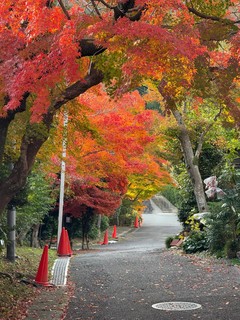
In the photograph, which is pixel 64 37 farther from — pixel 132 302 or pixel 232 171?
pixel 232 171

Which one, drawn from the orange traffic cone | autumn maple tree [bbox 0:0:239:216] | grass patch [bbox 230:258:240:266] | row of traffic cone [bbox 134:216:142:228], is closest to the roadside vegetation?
autumn maple tree [bbox 0:0:239:216]

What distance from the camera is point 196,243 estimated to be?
763 inches

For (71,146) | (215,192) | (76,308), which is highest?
(71,146)

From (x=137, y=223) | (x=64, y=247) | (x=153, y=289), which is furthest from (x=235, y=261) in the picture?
(x=137, y=223)

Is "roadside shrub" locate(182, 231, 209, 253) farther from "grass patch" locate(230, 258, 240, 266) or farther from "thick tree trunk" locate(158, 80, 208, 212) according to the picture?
"grass patch" locate(230, 258, 240, 266)

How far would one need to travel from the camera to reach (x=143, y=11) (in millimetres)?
7938

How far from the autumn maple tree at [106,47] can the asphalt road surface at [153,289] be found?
8.61 ft

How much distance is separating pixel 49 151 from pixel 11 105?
239 inches

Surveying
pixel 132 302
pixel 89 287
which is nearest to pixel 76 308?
pixel 132 302

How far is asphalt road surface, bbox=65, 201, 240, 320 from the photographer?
900cm

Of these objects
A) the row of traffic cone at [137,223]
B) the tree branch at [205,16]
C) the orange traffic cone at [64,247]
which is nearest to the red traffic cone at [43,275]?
the tree branch at [205,16]

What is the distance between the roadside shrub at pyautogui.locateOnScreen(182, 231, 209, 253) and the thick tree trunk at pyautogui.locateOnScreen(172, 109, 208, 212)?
5.51 feet

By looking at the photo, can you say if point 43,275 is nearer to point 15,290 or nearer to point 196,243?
point 15,290

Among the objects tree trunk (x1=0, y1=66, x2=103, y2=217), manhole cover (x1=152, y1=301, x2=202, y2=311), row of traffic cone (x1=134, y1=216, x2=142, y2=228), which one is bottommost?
manhole cover (x1=152, y1=301, x2=202, y2=311)
